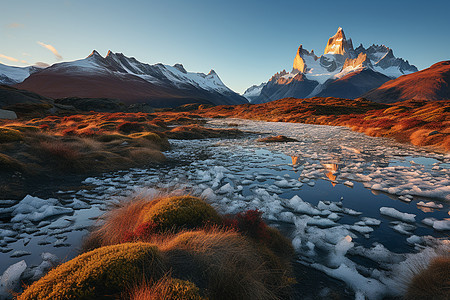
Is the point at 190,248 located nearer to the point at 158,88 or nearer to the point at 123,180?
the point at 123,180

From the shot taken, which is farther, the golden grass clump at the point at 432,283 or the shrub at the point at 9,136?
the shrub at the point at 9,136

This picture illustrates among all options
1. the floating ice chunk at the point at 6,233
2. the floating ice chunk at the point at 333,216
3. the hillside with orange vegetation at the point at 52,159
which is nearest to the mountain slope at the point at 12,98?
the hillside with orange vegetation at the point at 52,159

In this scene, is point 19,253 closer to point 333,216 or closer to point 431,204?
point 333,216

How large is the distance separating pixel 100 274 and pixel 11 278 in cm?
209

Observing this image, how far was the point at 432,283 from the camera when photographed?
2.78m

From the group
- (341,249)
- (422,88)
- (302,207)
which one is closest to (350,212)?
(302,207)

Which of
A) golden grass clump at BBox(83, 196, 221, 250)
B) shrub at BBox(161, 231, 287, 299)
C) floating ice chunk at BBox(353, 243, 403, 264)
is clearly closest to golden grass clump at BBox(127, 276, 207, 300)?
shrub at BBox(161, 231, 287, 299)

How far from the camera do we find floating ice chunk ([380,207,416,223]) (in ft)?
17.9

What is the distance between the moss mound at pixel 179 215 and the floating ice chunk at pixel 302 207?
2.79m

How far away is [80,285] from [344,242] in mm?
4721

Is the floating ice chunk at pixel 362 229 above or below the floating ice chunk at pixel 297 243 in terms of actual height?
above

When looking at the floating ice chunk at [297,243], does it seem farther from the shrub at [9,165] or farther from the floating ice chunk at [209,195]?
the shrub at [9,165]

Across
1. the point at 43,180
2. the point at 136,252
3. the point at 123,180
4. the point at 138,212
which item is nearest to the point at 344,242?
the point at 136,252

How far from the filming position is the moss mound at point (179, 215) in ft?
13.6
